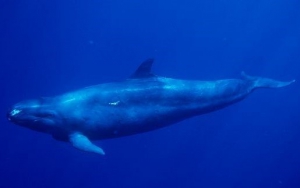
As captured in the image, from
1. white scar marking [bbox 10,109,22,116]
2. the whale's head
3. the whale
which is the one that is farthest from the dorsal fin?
white scar marking [bbox 10,109,22,116]

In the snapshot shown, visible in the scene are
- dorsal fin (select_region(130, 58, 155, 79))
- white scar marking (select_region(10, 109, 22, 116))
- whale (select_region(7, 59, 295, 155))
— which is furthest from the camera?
dorsal fin (select_region(130, 58, 155, 79))

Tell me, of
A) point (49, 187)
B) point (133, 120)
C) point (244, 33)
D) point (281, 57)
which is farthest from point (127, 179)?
point (281, 57)

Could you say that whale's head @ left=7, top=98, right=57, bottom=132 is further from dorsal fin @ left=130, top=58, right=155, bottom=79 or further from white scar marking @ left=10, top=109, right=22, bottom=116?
dorsal fin @ left=130, top=58, right=155, bottom=79

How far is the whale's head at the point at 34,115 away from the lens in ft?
34.0

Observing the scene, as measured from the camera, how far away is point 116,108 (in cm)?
1124

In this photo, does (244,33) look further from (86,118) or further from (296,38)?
(86,118)

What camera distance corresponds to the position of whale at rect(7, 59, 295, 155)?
10.7m

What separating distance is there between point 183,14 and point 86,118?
32.4 meters

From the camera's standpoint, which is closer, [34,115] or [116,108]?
[34,115]

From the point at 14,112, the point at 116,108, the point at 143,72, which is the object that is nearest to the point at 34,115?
the point at 14,112

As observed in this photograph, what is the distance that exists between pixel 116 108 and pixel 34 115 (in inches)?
94.9

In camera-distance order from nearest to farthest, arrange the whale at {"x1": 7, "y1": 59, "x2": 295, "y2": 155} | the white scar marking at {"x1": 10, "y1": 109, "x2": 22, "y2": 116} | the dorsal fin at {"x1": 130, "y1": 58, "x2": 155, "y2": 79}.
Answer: the white scar marking at {"x1": 10, "y1": 109, "x2": 22, "y2": 116} < the whale at {"x1": 7, "y1": 59, "x2": 295, "y2": 155} < the dorsal fin at {"x1": 130, "y1": 58, "x2": 155, "y2": 79}

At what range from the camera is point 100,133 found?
36.7 ft

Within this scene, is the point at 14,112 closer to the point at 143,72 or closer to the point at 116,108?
the point at 116,108
